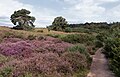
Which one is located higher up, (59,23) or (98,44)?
(59,23)

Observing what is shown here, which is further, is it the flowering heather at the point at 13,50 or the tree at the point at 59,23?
the tree at the point at 59,23

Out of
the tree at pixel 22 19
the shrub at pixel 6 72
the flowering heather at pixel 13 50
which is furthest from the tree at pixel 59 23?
the shrub at pixel 6 72

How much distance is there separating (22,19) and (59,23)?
1264 centimetres

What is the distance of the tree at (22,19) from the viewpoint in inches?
2227

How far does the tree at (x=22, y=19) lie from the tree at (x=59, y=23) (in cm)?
904

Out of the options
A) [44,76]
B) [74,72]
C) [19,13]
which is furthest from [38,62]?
[19,13]

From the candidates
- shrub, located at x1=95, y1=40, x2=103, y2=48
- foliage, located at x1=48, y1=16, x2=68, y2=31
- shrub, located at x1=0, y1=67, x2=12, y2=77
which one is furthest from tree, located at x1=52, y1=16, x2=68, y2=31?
shrub, located at x1=0, y1=67, x2=12, y2=77

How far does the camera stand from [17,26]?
57844 mm

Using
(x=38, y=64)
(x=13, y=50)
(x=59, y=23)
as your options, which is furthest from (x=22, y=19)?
(x=38, y=64)

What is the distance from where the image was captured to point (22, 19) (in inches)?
2233

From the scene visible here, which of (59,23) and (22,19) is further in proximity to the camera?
(59,23)

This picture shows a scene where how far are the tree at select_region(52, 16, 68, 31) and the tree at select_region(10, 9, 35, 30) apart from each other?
356 inches

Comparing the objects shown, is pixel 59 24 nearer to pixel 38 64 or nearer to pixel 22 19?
pixel 22 19

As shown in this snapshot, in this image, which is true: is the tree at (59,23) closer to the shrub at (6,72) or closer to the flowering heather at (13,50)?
the flowering heather at (13,50)
